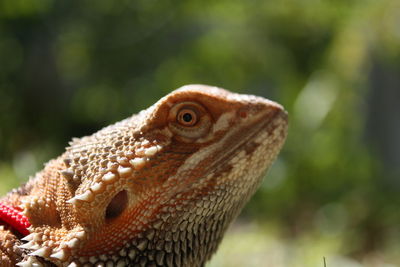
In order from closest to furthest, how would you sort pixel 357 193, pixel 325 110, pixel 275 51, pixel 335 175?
pixel 357 193, pixel 335 175, pixel 325 110, pixel 275 51

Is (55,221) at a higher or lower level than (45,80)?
lower

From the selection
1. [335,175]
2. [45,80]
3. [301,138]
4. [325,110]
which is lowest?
[335,175]

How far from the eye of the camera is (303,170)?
7.18 m

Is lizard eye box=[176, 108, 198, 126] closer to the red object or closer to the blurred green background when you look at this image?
the red object

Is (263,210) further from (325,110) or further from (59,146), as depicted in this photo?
(59,146)

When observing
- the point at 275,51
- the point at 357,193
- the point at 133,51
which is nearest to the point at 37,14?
the point at 133,51

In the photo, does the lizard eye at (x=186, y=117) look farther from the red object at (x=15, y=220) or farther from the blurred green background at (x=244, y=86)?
the blurred green background at (x=244, y=86)

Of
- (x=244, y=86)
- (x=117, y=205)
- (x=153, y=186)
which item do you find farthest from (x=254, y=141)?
(x=244, y=86)

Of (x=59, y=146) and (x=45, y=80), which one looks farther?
(x=45, y=80)

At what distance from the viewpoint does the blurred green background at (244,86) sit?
651 cm

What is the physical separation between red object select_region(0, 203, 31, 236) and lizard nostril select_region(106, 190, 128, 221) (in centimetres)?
35

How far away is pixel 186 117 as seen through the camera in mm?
2059

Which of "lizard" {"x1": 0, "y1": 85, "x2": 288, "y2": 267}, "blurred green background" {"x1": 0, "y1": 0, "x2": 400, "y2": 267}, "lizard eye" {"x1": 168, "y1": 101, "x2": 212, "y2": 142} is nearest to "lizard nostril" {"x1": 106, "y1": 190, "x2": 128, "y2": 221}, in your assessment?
"lizard" {"x1": 0, "y1": 85, "x2": 288, "y2": 267}

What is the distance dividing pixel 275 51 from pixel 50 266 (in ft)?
Answer: 30.1
